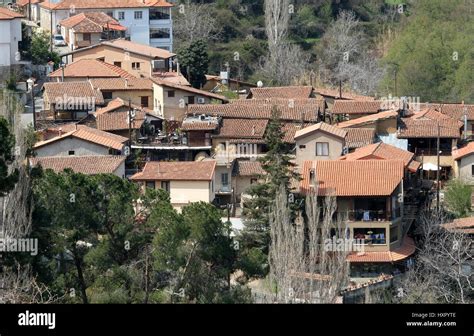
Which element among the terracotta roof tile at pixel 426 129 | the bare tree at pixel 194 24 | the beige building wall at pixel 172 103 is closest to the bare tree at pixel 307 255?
the terracotta roof tile at pixel 426 129

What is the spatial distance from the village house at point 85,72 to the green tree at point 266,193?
7.84 m

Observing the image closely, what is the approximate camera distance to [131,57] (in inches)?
1212

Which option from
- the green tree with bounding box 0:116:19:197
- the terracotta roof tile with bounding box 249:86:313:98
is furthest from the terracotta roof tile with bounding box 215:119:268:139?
the green tree with bounding box 0:116:19:197

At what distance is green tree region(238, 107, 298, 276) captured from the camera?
20.2 metres

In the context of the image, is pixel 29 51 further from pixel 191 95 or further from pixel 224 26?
pixel 224 26

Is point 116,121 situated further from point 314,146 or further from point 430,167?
point 430,167

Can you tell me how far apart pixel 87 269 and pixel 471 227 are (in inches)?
287

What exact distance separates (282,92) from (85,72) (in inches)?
172

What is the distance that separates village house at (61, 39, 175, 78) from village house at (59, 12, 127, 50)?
89 centimetres

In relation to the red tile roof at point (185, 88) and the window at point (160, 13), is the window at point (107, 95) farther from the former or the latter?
the window at point (160, 13)

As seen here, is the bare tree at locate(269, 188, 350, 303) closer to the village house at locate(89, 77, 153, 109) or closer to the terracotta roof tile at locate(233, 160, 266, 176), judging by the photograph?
the terracotta roof tile at locate(233, 160, 266, 176)

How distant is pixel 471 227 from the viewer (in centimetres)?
2211

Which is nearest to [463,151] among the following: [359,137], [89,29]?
[359,137]

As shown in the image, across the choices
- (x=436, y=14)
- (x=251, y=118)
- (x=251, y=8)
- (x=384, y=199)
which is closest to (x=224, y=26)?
(x=251, y=8)
